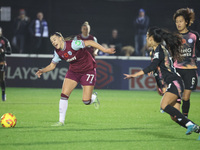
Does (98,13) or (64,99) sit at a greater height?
(98,13)

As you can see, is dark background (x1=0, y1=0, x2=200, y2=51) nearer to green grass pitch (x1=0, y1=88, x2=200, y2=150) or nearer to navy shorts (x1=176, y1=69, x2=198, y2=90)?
green grass pitch (x1=0, y1=88, x2=200, y2=150)

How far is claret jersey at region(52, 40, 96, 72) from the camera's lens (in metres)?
8.81

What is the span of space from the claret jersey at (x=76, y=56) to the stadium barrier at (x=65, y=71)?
331 inches

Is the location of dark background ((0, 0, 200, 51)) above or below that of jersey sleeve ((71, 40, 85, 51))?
above

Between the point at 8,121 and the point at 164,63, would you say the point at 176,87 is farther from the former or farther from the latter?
the point at 8,121

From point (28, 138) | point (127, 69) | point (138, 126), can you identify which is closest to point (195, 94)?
point (127, 69)

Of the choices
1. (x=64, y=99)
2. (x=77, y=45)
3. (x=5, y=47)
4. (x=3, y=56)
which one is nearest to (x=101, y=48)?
(x=77, y=45)

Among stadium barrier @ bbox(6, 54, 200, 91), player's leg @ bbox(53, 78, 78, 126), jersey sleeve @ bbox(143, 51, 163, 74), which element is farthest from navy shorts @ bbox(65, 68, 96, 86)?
stadium barrier @ bbox(6, 54, 200, 91)

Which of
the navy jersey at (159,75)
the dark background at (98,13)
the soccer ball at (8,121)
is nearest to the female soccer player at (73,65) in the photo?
the soccer ball at (8,121)

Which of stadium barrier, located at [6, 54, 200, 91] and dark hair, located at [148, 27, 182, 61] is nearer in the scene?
dark hair, located at [148, 27, 182, 61]

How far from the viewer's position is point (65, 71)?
17750 mm

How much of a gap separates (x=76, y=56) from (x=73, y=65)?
27 cm

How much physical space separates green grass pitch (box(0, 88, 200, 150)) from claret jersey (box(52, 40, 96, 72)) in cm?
114

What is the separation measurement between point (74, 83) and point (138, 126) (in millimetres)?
1542
